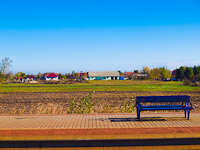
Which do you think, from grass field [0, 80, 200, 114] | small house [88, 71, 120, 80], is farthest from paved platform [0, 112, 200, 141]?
small house [88, 71, 120, 80]

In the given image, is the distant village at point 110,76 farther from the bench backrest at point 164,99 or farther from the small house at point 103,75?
the bench backrest at point 164,99

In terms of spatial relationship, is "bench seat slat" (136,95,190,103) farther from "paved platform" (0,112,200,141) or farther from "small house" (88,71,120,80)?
"small house" (88,71,120,80)

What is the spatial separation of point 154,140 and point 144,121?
207 cm

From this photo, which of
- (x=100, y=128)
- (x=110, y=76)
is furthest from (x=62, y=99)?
(x=110, y=76)

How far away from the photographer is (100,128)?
7.59 meters

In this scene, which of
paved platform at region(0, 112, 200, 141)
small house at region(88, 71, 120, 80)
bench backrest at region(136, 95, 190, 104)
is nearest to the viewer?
paved platform at region(0, 112, 200, 141)

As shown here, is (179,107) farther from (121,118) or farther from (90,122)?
(90,122)

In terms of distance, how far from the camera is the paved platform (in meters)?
6.60

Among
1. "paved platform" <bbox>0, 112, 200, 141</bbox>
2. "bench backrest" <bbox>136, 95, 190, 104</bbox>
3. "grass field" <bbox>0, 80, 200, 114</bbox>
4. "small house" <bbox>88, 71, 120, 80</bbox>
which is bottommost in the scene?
"grass field" <bbox>0, 80, 200, 114</bbox>

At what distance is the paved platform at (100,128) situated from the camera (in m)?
6.60

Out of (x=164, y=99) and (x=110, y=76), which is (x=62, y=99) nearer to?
(x=164, y=99)

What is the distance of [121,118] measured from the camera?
9203 mm

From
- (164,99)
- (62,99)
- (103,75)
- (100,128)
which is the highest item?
(103,75)

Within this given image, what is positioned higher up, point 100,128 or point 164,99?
point 164,99
